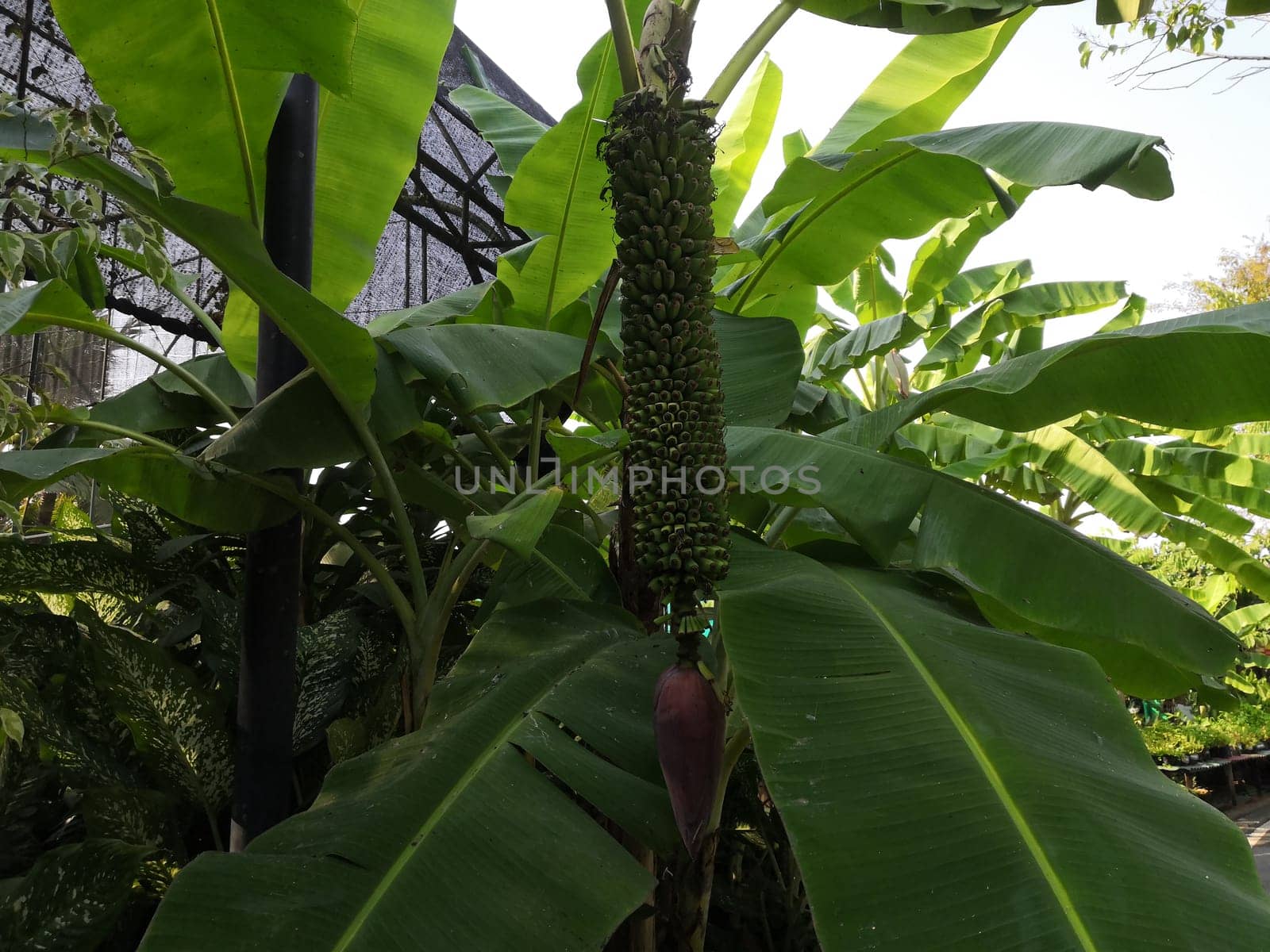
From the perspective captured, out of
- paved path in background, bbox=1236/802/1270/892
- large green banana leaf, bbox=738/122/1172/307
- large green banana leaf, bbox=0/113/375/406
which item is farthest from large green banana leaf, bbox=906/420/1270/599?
paved path in background, bbox=1236/802/1270/892

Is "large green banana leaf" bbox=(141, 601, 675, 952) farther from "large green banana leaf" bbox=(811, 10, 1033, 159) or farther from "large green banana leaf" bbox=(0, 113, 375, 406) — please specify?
"large green banana leaf" bbox=(811, 10, 1033, 159)

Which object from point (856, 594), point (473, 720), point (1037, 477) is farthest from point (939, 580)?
point (1037, 477)

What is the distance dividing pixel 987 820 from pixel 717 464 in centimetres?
50

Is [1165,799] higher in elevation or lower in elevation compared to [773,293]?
lower

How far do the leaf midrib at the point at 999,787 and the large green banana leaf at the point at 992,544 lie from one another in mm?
183

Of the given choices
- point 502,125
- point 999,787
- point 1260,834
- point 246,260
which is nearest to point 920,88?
point 502,125

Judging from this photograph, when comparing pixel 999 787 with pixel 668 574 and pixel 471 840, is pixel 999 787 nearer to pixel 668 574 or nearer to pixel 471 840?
pixel 668 574

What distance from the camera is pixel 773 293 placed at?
6.96 feet

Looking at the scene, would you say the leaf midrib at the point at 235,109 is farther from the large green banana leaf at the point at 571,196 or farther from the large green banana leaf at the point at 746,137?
the large green banana leaf at the point at 746,137

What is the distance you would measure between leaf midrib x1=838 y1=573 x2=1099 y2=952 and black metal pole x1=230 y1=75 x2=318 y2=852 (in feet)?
3.37

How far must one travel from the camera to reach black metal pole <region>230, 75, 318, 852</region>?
4.63 ft

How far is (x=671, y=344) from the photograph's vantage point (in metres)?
1.05

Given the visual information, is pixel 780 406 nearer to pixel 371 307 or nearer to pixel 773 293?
pixel 773 293

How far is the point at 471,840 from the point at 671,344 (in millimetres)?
641
